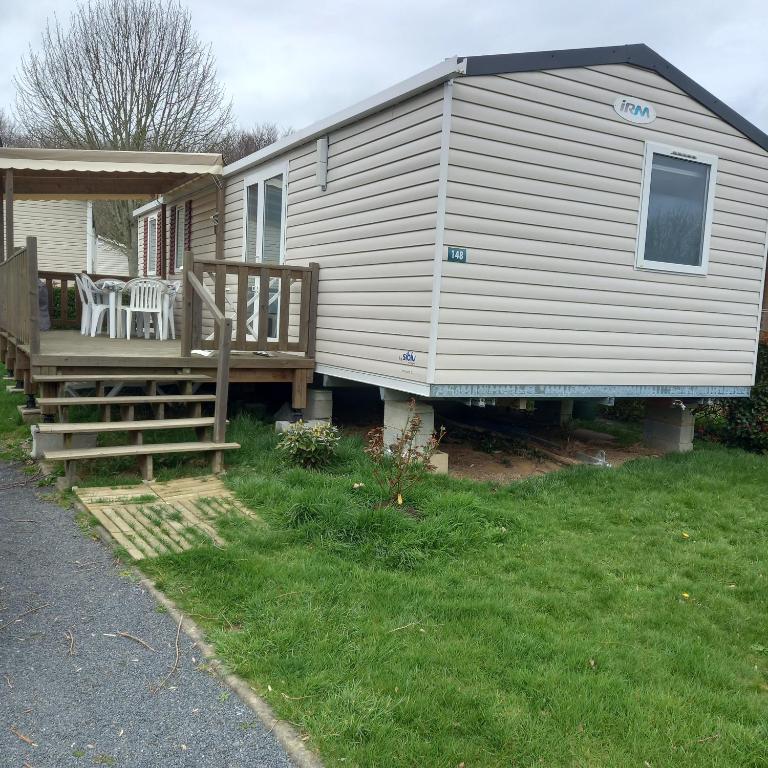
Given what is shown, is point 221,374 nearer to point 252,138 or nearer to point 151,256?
point 151,256

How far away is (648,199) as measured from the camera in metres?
6.49

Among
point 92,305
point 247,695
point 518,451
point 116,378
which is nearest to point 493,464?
point 518,451

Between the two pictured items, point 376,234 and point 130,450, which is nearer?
point 130,450

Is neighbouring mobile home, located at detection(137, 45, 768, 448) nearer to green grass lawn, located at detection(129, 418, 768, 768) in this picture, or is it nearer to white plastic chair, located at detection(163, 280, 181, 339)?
green grass lawn, located at detection(129, 418, 768, 768)

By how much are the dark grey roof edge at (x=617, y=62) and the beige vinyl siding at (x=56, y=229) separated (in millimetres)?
13398

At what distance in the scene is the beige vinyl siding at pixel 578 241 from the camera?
5.58m

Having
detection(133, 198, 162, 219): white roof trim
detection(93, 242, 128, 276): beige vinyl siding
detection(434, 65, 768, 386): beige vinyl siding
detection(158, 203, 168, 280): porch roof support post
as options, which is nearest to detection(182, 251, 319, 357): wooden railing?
detection(434, 65, 768, 386): beige vinyl siding

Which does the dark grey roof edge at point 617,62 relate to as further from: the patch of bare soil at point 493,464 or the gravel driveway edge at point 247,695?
the gravel driveway edge at point 247,695

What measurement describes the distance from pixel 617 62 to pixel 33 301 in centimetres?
548

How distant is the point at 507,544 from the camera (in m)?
4.36

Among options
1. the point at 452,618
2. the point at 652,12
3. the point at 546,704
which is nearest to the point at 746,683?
the point at 546,704

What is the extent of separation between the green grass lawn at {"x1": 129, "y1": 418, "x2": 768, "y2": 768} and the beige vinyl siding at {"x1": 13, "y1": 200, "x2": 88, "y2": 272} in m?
13.3

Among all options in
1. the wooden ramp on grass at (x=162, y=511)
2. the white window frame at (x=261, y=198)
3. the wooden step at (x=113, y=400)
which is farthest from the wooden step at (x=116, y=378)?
the white window frame at (x=261, y=198)

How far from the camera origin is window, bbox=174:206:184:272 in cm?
1142
